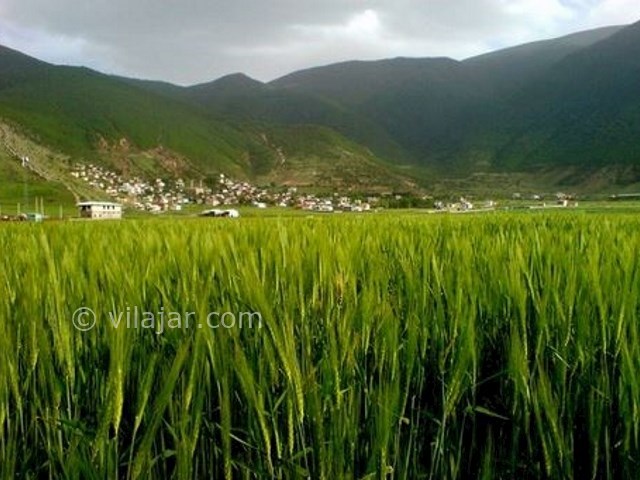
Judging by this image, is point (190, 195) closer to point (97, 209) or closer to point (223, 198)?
point (223, 198)

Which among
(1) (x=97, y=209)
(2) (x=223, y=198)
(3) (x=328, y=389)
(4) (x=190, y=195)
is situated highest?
(3) (x=328, y=389)

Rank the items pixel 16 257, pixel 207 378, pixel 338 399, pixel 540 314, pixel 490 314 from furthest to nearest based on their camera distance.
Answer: pixel 16 257 → pixel 490 314 → pixel 540 314 → pixel 207 378 → pixel 338 399

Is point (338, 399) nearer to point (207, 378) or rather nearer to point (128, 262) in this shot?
point (207, 378)

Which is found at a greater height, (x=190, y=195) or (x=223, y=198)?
(x=190, y=195)

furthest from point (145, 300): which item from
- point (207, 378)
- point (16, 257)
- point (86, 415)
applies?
point (16, 257)

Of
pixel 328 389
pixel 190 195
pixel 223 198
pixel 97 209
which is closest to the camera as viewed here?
pixel 328 389

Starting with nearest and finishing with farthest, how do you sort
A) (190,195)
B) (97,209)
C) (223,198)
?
1. (97,209)
2. (223,198)
3. (190,195)

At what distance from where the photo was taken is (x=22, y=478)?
1.36 m

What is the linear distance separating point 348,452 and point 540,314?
718 mm

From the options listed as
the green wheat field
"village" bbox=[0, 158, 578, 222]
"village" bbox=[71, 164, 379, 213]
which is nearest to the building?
"village" bbox=[0, 158, 578, 222]

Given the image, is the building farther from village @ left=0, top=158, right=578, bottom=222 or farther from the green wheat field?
the green wheat field

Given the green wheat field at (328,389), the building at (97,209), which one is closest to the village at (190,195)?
the building at (97,209)

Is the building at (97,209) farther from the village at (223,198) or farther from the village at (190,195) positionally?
the village at (190,195)

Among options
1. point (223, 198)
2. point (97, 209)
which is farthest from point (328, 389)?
point (223, 198)
